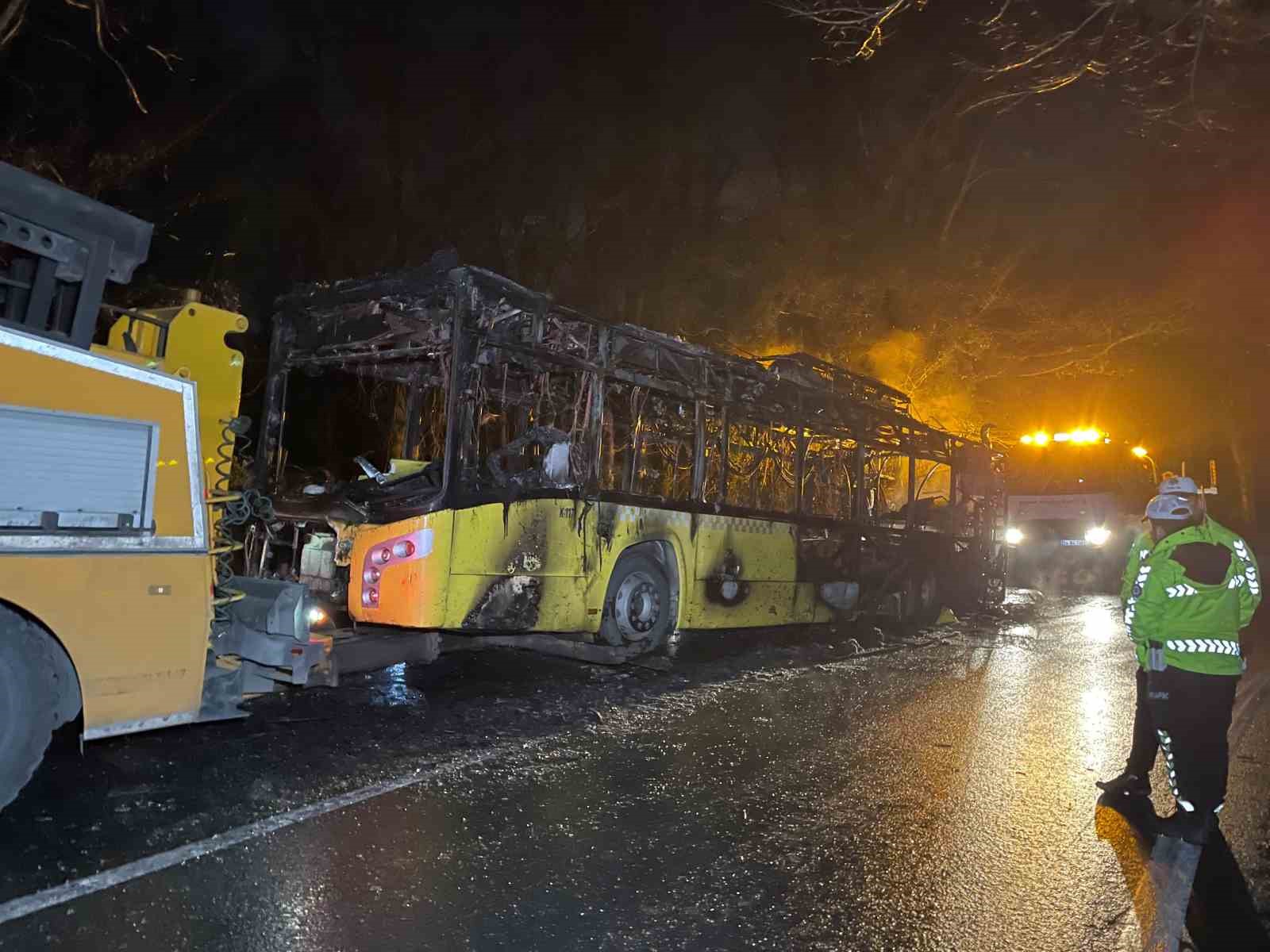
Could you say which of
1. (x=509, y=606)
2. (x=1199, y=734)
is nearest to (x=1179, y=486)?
(x=1199, y=734)

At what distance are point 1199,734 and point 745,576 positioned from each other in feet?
17.8

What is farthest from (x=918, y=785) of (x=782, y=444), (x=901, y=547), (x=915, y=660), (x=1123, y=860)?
(x=901, y=547)

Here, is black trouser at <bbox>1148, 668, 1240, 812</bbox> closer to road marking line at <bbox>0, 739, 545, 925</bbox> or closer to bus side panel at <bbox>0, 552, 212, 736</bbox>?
road marking line at <bbox>0, 739, 545, 925</bbox>

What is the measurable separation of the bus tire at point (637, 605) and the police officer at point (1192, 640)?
174 inches

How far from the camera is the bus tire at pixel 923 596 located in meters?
13.0

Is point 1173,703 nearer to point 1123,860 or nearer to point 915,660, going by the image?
point 1123,860

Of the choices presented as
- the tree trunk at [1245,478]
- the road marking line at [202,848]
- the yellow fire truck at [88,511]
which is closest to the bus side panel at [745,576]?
the road marking line at [202,848]

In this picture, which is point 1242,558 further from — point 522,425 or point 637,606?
point 522,425

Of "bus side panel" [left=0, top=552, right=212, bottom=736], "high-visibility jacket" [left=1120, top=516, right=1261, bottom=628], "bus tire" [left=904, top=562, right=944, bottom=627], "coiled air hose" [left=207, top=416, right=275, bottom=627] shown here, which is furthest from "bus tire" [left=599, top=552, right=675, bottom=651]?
"bus tire" [left=904, top=562, right=944, bottom=627]

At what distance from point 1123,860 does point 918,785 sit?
1.15 metres

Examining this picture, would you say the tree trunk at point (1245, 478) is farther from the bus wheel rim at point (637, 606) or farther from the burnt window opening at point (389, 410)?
the burnt window opening at point (389, 410)

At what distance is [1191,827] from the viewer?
427cm

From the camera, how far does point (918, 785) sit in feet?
16.1

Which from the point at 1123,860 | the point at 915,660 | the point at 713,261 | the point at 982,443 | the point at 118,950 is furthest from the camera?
the point at 713,261
